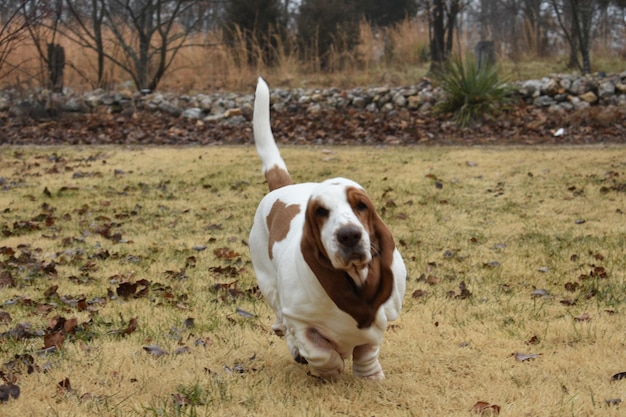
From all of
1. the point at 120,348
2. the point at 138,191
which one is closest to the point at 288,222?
the point at 120,348

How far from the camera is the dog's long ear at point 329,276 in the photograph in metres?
3.33

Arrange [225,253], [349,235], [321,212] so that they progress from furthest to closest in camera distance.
→ [225,253] < [321,212] < [349,235]

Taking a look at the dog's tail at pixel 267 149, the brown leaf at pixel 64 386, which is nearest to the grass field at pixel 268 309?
the brown leaf at pixel 64 386

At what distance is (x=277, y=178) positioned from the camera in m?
4.65

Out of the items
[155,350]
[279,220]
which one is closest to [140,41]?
[155,350]

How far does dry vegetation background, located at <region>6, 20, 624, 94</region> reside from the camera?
1917 centimetres

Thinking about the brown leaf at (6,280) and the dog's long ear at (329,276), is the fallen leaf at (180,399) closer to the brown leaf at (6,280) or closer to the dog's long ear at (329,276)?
the dog's long ear at (329,276)

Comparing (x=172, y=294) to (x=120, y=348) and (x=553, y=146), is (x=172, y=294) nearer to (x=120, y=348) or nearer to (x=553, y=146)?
(x=120, y=348)

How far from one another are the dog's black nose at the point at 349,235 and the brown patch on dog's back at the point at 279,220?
70cm

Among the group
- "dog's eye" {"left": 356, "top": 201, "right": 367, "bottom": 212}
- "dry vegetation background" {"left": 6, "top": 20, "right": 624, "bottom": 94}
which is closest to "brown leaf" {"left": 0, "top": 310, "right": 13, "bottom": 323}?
"dog's eye" {"left": 356, "top": 201, "right": 367, "bottom": 212}

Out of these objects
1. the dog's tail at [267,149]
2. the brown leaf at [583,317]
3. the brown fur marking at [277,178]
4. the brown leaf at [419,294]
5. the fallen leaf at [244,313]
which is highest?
the dog's tail at [267,149]

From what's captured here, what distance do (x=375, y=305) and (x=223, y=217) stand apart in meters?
5.88

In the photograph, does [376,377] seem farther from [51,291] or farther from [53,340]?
[51,291]

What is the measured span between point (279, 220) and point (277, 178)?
751 mm
